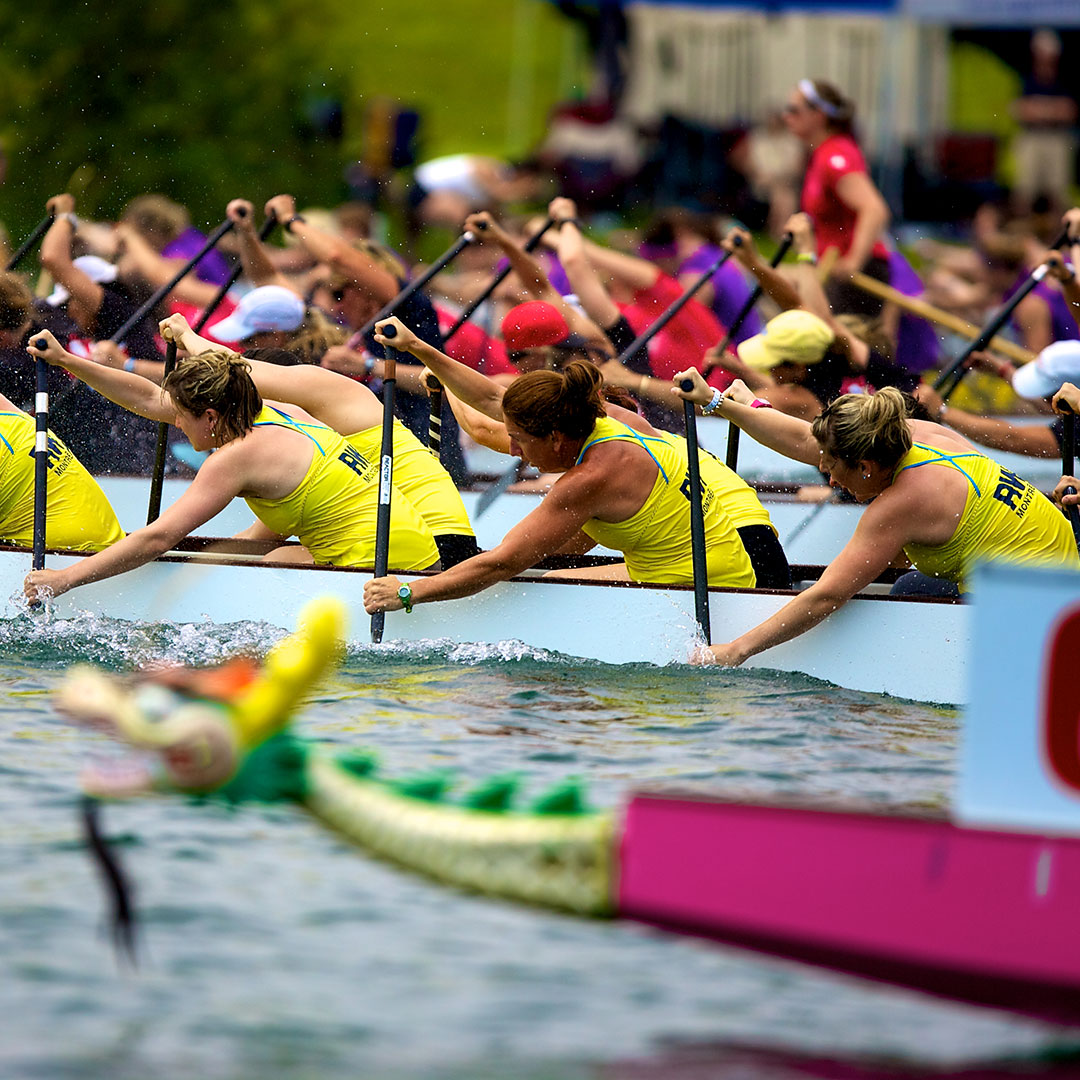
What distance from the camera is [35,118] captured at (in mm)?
15898

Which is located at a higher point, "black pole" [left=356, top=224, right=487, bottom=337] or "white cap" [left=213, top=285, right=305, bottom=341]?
"black pole" [left=356, top=224, right=487, bottom=337]

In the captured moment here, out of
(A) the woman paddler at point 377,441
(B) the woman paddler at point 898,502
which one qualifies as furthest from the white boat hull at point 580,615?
(A) the woman paddler at point 377,441

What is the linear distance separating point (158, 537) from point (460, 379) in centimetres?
127

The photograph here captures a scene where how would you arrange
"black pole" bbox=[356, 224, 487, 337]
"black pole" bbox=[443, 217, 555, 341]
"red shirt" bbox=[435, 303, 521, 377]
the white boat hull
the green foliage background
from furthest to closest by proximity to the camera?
the green foliage background → "red shirt" bbox=[435, 303, 521, 377] → "black pole" bbox=[443, 217, 555, 341] → "black pole" bbox=[356, 224, 487, 337] → the white boat hull

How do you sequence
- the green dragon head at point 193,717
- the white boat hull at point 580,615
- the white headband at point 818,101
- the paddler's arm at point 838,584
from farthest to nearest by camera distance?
1. the white headband at point 818,101
2. the white boat hull at point 580,615
3. the paddler's arm at point 838,584
4. the green dragon head at point 193,717

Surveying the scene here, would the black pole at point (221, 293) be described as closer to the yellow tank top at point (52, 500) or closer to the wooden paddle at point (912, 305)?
the yellow tank top at point (52, 500)

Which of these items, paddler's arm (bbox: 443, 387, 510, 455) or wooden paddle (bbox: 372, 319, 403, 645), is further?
paddler's arm (bbox: 443, 387, 510, 455)

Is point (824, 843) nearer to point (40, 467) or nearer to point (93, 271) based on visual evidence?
point (40, 467)

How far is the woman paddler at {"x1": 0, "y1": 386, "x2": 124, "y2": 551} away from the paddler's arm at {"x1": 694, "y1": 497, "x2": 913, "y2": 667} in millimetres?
2686

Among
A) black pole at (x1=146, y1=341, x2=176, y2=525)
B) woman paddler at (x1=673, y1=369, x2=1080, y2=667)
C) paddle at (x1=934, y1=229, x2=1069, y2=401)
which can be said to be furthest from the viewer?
paddle at (x1=934, y1=229, x2=1069, y2=401)

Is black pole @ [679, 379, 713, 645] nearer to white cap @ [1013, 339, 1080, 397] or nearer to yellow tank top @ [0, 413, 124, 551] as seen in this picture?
white cap @ [1013, 339, 1080, 397]

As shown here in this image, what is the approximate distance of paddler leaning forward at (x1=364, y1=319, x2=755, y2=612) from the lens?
6020 mm

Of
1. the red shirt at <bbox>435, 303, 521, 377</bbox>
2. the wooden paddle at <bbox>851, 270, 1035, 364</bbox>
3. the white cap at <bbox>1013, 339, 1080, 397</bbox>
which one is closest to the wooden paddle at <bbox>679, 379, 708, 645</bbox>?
the white cap at <bbox>1013, 339, 1080, 397</bbox>

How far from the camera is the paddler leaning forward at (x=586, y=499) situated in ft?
19.7
